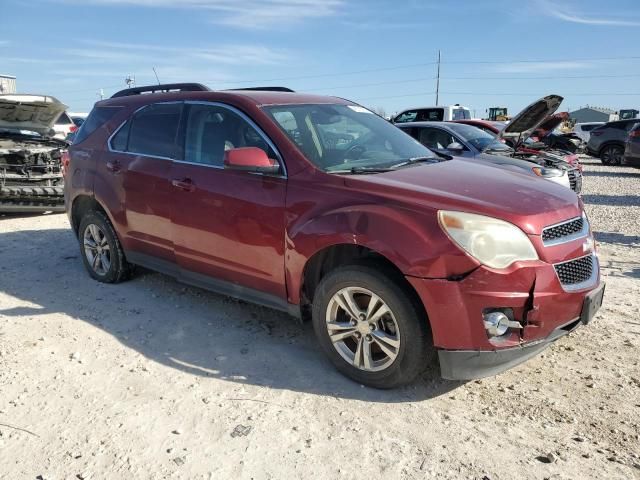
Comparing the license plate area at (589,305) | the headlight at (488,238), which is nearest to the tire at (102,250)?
the headlight at (488,238)

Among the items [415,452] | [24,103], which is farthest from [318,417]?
[24,103]

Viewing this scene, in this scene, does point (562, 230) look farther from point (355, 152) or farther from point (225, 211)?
point (225, 211)

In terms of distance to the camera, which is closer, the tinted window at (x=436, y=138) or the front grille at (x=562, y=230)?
the front grille at (x=562, y=230)

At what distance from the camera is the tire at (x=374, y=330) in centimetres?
303

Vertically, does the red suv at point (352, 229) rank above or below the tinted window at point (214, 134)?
below

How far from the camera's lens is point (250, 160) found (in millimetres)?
3545

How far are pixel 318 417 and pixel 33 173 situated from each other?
7681 mm

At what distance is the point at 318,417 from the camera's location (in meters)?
3.01

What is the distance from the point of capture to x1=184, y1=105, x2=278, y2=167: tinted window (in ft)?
12.9

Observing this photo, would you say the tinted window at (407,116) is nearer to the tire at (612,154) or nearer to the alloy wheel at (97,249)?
the tire at (612,154)

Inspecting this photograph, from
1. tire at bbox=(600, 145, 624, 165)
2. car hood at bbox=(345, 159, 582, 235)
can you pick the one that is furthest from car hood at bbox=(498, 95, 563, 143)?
tire at bbox=(600, 145, 624, 165)

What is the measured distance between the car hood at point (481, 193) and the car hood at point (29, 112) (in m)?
6.77

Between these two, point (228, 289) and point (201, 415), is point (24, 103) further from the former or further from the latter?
point (201, 415)

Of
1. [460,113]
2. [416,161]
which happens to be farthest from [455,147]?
[460,113]
